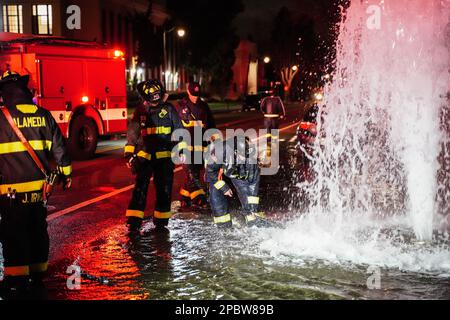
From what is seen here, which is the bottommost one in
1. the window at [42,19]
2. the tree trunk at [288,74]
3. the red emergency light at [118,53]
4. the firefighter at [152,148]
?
the firefighter at [152,148]

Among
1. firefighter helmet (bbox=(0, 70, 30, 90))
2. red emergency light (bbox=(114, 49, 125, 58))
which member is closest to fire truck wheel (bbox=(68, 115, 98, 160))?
red emergency light (bbox=(114, 49, 125, 58))

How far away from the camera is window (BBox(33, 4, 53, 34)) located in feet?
128

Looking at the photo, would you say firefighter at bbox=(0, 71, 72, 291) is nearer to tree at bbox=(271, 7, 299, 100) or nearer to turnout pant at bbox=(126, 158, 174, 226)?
turnout pant at bbox=(126, 158, 174, 226)

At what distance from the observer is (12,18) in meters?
39.0

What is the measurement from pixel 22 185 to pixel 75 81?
10170mm

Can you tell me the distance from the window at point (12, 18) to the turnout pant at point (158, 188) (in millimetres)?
34391

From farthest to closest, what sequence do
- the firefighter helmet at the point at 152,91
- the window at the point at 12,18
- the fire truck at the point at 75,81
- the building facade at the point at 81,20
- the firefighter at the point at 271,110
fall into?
the window at the point at 12,18 → the building facade at the point at 81,20 → the firefighter at the point at 271,110 → the fire truck at the point at 75,81 → the firefighter helmet at the point at 152,91

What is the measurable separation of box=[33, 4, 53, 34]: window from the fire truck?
2448cm

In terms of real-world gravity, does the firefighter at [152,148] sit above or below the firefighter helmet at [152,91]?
below

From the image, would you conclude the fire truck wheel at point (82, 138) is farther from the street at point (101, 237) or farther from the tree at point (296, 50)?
the tree at point (296, 50)

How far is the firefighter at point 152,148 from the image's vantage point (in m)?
7.62

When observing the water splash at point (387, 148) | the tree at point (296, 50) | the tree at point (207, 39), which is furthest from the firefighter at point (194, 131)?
the tree at point (296, 50)

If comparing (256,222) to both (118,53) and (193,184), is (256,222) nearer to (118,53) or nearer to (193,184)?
(193,184)
